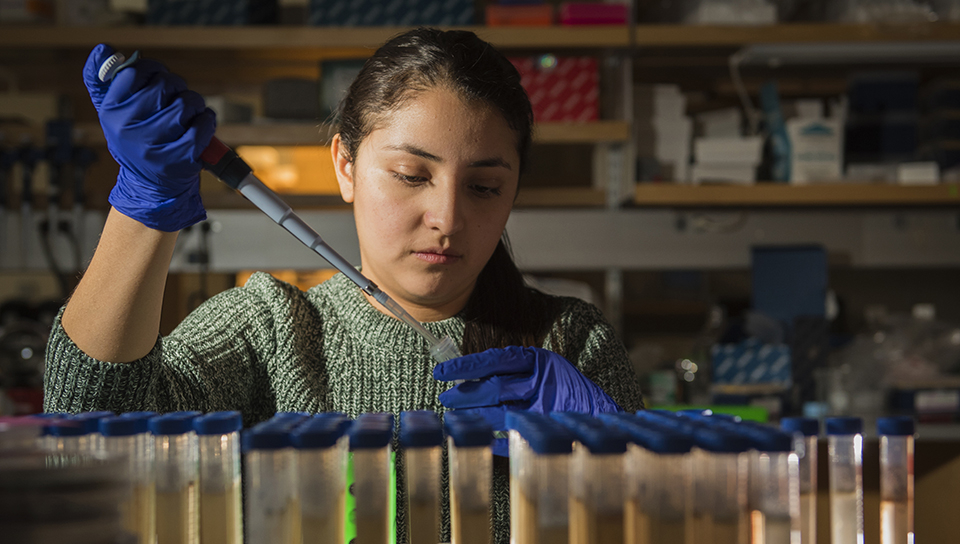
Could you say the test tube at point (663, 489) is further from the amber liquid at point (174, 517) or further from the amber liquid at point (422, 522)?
the amber liquid at point (174, 517)

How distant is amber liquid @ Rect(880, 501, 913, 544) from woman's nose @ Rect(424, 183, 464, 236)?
61cm

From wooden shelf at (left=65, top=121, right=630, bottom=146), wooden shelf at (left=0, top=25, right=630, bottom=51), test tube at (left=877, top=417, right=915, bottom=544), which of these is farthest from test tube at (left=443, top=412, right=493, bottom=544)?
wooden shelf at (left=0, top=25, right=630, bottom=51)

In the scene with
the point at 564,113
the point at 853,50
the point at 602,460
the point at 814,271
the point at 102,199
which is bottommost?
the point at 602,460

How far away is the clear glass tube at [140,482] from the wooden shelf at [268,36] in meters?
1.92

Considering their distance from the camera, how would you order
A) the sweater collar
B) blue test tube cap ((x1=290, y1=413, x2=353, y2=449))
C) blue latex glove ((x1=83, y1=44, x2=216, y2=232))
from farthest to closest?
the sweater collar < blue latex glove ((x1=83, y1=44, x2=216, y2=232)) < blue test tube cap ((x1=290, y1=413, x2=353, y2=449))

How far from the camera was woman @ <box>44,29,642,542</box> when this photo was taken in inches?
31.0

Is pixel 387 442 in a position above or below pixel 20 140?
below

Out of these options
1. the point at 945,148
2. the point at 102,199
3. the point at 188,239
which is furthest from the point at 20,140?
A: the point at 945,148

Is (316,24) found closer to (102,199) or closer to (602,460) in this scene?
(102,199)

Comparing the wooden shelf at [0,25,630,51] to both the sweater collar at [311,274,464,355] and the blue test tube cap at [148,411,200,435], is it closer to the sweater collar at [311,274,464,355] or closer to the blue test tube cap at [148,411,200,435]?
the sweater collar at [311,274,464,355]

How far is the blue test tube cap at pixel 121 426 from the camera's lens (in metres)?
0.58

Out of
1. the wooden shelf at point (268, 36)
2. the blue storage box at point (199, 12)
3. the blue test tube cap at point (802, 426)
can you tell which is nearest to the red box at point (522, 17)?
the wooden shelf at point (268, 36)

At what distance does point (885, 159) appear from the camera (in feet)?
8.05

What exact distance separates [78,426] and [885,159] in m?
2.58
